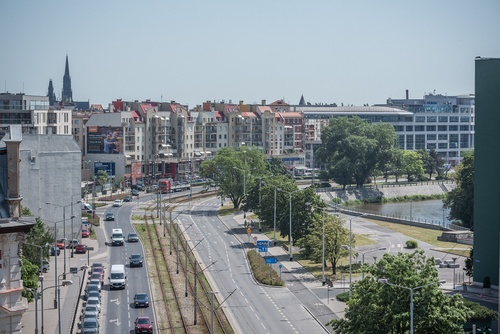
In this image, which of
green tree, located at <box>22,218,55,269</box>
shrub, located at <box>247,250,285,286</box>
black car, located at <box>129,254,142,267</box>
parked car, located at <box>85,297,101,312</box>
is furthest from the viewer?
black car, located at <box>129,254,142,267</box>

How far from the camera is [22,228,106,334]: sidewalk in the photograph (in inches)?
2403

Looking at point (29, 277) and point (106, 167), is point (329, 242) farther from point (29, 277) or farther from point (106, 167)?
point (106, 167)

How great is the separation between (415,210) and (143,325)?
9472 centimetres

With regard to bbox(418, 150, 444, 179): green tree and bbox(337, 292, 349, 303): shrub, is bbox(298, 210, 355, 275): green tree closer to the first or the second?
bbox(337, 292, 349, 303): shrub

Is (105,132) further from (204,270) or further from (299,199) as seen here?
(204,270)

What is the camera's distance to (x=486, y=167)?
265 ft

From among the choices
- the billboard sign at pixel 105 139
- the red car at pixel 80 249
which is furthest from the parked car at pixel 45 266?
the billboard sign at pixel 105 139

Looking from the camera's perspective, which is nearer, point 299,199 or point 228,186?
point 299,199

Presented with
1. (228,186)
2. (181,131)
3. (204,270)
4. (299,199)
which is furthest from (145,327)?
(181,131)

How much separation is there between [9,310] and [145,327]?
112 ft

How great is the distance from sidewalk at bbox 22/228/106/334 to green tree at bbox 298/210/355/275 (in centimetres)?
1960

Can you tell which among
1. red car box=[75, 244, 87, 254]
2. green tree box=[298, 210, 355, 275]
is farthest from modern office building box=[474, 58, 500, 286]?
red car box=[75, 244, 87, 254]

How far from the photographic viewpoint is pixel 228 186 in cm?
13712

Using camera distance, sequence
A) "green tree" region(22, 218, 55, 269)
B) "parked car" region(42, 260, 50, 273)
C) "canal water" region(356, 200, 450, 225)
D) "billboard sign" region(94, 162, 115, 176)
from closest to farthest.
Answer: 1. "green tree" region(22, 218, 55, 269)
2. "parked car" region(42, 260, 50, 273)
3. "canal water" region(356, 200, 450, 225)
4. "billboard sign" region(94, 162, 115, 176)
